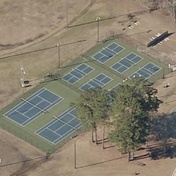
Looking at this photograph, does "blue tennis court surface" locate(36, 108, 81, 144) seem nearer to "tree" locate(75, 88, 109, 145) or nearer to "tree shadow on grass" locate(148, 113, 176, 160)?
"tree" locate(75, 88, 109, 145)

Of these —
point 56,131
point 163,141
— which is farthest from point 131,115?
point 56,131

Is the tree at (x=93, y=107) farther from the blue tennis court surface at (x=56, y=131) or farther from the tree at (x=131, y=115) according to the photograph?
the blue tennis court surface at (x=56, y=131)

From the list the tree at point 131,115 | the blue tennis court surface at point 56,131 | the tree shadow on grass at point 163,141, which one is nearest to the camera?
the tree at point 131,115

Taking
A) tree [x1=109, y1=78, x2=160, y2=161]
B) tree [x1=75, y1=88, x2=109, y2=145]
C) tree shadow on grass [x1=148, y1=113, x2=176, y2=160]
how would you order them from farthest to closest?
tree shadow on grass [x1=148, y1=113, x2=176, y2=160] < tree [x1=75, y1=88, x2=109, y2=145] < tree [x1=109, y1=78, x2=160, y2=161]

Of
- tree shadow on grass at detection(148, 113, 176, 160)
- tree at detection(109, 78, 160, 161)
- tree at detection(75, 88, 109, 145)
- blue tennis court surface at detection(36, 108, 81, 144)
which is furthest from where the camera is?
blue tennis court surface at detection(36, 108, 81, 144)

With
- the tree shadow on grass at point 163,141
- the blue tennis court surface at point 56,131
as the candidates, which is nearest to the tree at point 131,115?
the tree shadow on grass at point 163,141

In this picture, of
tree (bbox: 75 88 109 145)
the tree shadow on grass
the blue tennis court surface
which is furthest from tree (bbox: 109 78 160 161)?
the blue tennis court surface

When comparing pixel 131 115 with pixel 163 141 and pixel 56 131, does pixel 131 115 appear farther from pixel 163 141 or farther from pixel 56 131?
pixel 56 131
